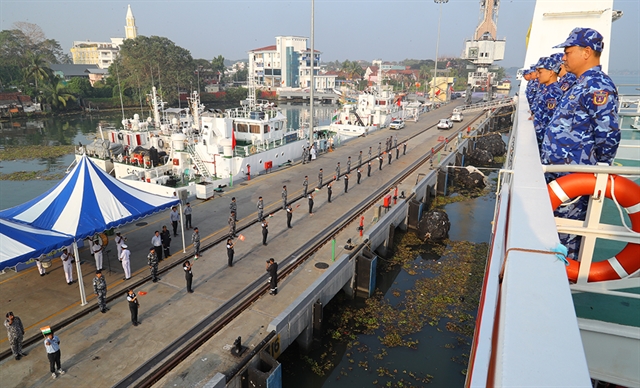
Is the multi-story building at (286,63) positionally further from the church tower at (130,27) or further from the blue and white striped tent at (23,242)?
the blue and white striped tent at (23,242)

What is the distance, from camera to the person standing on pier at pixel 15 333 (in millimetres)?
8414

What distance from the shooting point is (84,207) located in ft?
38.2

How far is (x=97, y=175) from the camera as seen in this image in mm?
12547

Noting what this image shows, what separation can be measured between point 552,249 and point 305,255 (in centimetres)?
1187

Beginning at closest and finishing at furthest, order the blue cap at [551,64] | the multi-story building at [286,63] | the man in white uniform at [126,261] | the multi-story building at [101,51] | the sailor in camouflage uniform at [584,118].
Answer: the sailor in camouflage uniform at [584,118], the blue cap at [551,64], the man in white uniform at [126,261], the multi-story building at [286,63], the multi-story building at [101,51]

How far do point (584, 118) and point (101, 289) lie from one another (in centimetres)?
1104

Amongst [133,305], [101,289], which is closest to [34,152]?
[101,289]

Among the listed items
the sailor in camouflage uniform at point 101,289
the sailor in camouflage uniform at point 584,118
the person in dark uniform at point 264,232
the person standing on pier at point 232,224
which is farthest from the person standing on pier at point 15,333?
the sailor in camouflage uniform at point 584,118

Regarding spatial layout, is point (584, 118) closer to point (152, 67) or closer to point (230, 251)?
point (230, 251)

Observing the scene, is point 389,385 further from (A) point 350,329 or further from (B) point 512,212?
(B) point 512,212

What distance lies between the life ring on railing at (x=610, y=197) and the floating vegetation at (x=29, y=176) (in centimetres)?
3655

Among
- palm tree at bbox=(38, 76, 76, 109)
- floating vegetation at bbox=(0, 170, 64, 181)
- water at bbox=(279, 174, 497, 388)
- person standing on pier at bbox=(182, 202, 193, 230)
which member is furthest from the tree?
water at bbox=(279, 174, 497, 388)

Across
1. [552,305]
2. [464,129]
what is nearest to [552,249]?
[552,305]

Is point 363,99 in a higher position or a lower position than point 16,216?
higher
